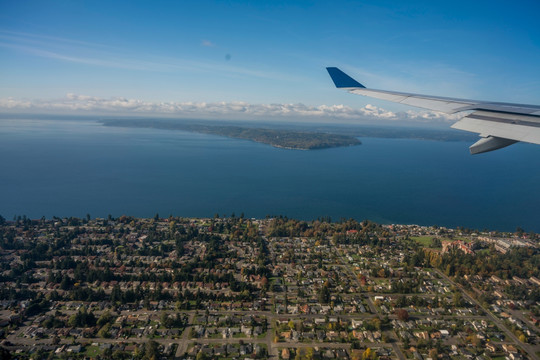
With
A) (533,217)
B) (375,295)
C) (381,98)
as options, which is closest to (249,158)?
(533,217)

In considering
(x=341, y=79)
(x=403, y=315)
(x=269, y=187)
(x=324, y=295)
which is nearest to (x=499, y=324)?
(x=403, y=315)

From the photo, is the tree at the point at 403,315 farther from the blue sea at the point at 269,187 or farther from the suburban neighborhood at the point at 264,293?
the blue sea at the point at 269,187

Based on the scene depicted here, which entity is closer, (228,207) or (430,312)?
(430,312)

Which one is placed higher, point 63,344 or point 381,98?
point 381,98

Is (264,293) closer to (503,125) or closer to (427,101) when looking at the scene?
(427,101)

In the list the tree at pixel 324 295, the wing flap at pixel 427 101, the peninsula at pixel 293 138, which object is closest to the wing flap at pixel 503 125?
the wing flap at pixel 427 101

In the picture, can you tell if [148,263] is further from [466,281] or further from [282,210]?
[466,281]

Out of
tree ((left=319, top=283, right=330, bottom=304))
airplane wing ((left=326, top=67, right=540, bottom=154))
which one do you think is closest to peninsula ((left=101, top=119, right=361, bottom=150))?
tree ((left=319, top=283, right=330, bottom=304))
